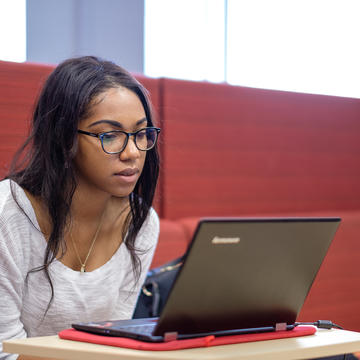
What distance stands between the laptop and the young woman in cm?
41

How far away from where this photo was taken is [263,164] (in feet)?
7.28

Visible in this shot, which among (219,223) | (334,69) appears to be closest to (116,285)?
(219,223)

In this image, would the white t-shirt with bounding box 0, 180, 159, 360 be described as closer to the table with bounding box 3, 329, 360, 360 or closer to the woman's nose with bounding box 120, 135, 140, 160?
the woman's nose with bounding box 120, 135, 140, 160

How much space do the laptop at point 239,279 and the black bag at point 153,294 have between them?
0.68 metres

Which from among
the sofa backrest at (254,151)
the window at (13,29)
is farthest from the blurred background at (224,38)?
the sofa backrest at (254,151)

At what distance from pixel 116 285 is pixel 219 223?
0.72 metres

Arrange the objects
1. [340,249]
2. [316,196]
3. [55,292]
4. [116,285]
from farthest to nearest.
Answer: [316,196]
[340,249]
[116,285]
[55,292]

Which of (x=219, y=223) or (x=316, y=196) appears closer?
(x=219, y=223)

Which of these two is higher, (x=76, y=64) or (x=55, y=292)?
(x=76, y=64)

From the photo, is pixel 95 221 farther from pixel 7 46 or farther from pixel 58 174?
pixel 7 46

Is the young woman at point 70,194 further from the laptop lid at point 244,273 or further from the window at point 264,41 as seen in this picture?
the window at point 264,41

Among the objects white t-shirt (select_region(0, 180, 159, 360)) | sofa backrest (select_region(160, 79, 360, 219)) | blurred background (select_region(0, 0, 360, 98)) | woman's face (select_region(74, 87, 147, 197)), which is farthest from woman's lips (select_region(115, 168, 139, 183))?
blurred background (select_region(0, 0, 360, 98))

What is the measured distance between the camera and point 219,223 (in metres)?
0.75

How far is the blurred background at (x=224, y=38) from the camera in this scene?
3311 mm
